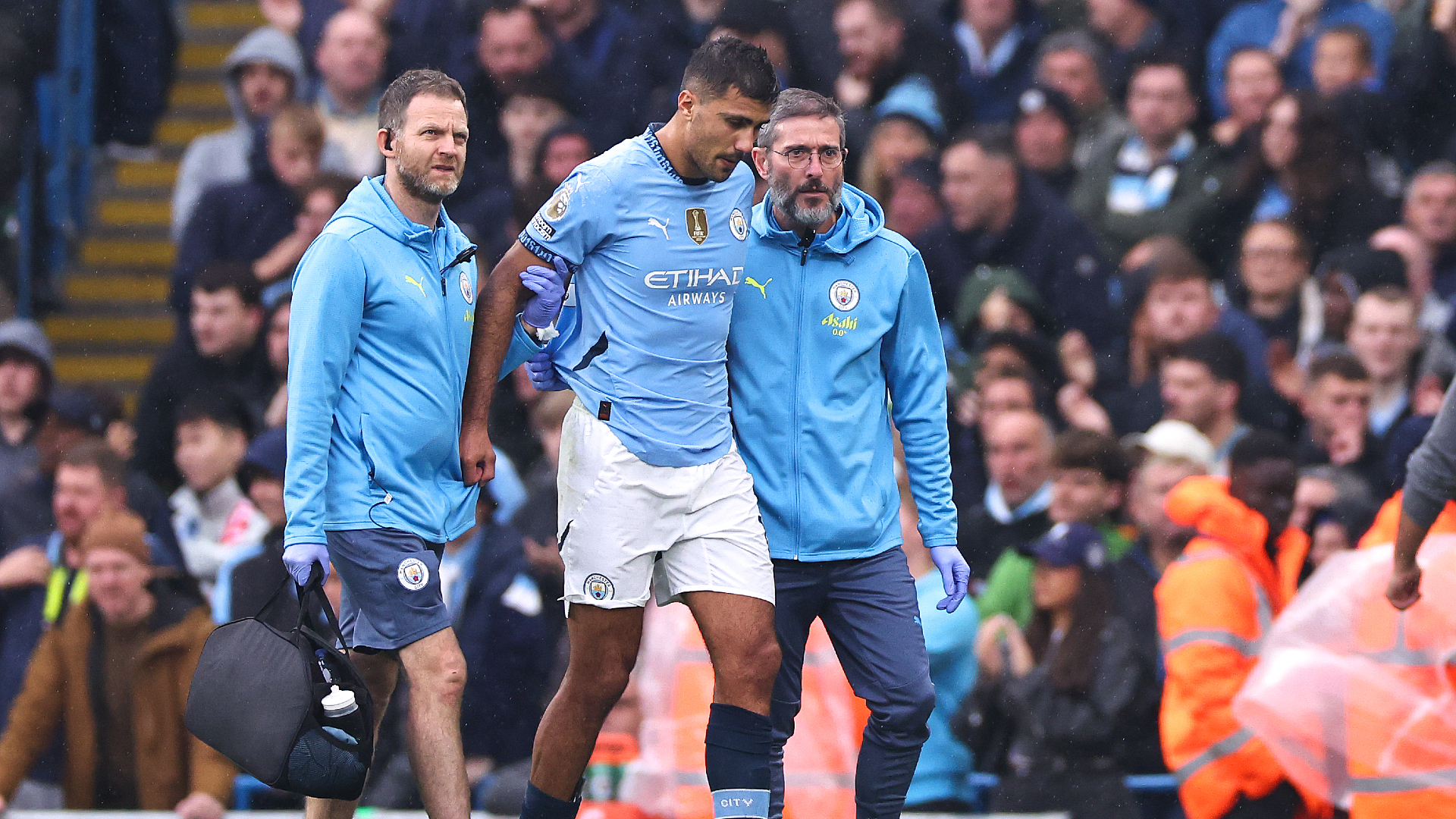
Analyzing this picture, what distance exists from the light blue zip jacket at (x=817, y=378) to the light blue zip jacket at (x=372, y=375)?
80 centimetres

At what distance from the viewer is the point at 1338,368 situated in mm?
7430

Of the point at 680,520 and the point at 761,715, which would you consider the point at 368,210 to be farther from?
the point at 761,715

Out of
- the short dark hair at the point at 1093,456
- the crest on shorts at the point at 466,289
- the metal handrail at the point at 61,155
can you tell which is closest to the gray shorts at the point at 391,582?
the crest on shorts at the point at 466,289

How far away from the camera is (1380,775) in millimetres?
5777

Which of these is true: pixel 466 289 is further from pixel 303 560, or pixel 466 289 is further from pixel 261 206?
pixel 261 206

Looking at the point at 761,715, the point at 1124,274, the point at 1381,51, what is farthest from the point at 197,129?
the point at 761,715

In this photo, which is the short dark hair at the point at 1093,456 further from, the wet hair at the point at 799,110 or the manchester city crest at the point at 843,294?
the wet hair at the point at 799,110

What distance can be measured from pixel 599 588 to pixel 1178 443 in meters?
3.30

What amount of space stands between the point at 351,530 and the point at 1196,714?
307cm

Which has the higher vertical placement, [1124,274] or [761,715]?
[1124,274]

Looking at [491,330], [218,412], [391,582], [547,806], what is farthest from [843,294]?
[218,412]

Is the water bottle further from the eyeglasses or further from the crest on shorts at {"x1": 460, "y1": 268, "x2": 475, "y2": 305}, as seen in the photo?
the eyeglasses

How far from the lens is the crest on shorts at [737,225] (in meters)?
4.88

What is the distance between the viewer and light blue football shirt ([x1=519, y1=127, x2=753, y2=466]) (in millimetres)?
4754
